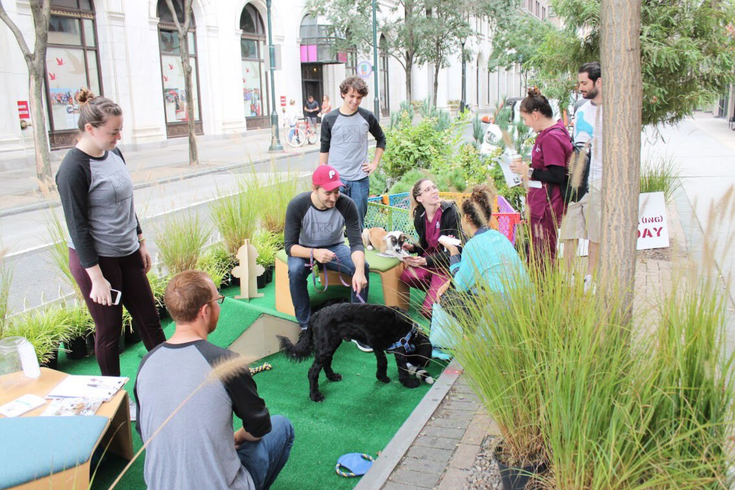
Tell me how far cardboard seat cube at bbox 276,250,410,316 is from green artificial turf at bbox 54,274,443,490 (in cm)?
18

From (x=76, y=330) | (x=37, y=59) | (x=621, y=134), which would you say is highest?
(x=37, y=59)

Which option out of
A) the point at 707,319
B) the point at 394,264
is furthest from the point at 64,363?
the point at 707,319

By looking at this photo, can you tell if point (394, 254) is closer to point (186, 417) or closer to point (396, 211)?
point (396, 211)

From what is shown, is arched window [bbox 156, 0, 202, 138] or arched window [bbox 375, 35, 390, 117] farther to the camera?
arched window [bbox 375, 35, 390, 117]

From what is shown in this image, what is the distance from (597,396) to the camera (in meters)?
2.03

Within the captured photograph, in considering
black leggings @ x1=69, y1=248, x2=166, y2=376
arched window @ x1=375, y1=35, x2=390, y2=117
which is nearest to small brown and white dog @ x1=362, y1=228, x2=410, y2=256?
black leggings @ x1=69, y1=248, x2=166, y2=376

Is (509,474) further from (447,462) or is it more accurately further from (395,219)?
(395,219)

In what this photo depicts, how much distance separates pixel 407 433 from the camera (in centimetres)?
322

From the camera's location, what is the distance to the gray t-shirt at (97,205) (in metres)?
3.24

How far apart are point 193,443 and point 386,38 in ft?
89.6

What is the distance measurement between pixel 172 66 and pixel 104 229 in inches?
813

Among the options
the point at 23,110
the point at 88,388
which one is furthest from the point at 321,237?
the point at 23,110

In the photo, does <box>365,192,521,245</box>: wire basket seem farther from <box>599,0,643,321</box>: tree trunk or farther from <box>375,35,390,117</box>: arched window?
<box>375,35,390,117</box>: arched window

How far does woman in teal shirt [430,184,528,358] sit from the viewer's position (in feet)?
8.73
